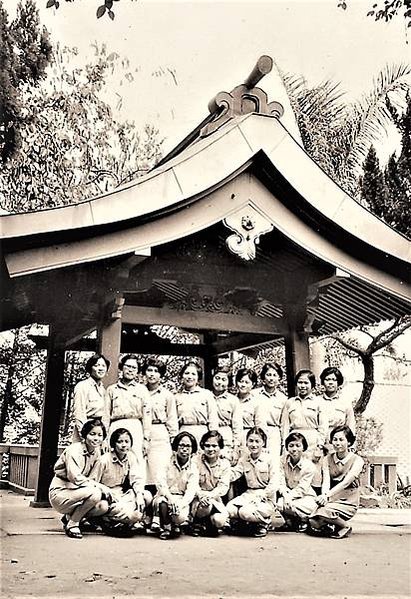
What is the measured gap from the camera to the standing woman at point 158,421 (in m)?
6.11

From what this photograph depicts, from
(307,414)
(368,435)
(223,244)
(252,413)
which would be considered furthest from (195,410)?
(368,435)

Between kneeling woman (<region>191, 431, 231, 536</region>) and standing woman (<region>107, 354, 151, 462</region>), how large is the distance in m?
0.52

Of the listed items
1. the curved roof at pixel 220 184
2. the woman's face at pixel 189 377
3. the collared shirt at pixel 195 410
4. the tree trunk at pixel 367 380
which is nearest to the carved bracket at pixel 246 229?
the curved roof at pixel 220 184

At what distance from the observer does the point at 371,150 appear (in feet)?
42.6

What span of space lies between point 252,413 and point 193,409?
2.54 ft

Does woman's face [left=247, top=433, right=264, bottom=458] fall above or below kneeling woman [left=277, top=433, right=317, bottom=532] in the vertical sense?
above

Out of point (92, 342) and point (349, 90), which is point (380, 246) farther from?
point (349, 90)

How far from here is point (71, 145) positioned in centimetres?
1739

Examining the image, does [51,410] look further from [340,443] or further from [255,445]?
[340,443]

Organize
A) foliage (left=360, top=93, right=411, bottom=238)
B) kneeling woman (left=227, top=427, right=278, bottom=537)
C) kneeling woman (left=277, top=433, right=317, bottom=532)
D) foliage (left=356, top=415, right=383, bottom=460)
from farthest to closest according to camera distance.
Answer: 1. foliage (left=356, top=415, right=383, bottom=460)
2. foliage (left=360, top=93, right=411, bottom=238)
3. kneeling woman (left=277, top=433, right=317, bottom=532)
4. kneeling woman (left=227, top=427, right=278, bottom=537)

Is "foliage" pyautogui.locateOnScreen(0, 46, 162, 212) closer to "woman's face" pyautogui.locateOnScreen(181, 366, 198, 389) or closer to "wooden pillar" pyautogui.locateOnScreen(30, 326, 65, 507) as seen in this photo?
"wooden pillar" pyautogui.locateOnScreen(30, 326, 65, 507)

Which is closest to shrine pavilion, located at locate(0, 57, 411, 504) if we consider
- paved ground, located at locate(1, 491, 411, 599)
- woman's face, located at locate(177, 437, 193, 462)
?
woman's face, located at locate(177, 437, 193, 462)

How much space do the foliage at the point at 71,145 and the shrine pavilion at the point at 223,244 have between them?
8.63 m

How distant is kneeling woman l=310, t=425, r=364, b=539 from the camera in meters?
5.92
